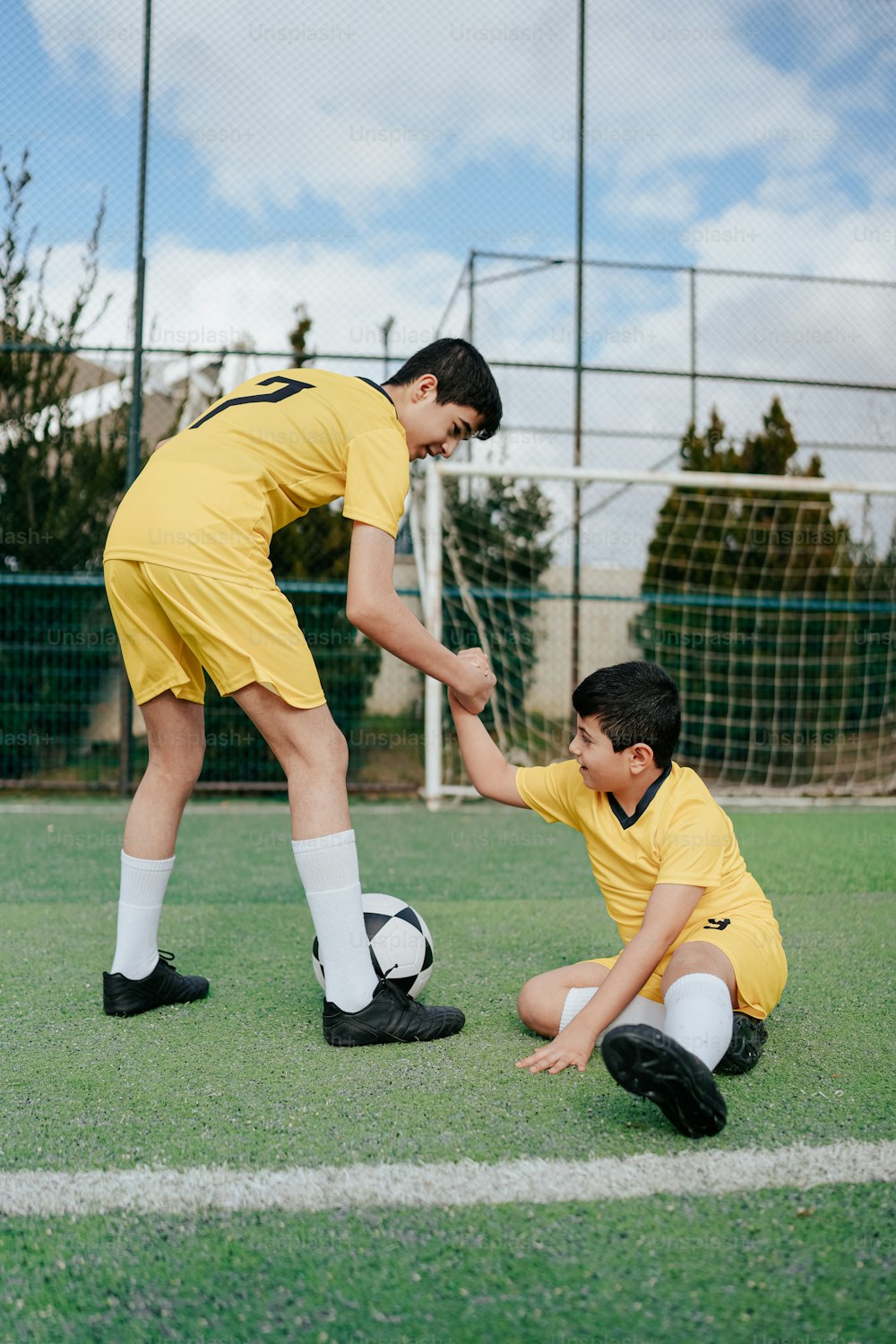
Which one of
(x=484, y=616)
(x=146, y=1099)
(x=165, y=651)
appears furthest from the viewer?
(x=484, y=616)

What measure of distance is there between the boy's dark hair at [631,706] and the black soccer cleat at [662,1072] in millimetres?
687

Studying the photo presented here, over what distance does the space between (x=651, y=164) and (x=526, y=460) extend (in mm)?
2576

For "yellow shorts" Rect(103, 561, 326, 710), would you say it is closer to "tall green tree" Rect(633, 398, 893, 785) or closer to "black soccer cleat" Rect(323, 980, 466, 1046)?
"black soccer cleat" Rect(323, 980, 466, 1046)

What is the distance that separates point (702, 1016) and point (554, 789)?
66 centimetres

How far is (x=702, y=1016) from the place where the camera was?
1714mm

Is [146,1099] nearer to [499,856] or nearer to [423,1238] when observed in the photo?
[423,1238]

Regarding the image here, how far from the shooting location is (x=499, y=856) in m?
4.73

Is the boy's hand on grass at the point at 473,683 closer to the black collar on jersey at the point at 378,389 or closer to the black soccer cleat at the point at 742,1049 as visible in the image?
the black collar on jersey at the point at 378,389

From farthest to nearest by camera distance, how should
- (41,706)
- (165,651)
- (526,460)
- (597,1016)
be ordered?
1. (526,460)
2. (41,706)
3. (165,651)
4. (597,1016)

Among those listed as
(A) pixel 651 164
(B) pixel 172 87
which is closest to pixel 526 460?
(A) pixel 651 164

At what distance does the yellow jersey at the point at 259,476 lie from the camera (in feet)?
6.73

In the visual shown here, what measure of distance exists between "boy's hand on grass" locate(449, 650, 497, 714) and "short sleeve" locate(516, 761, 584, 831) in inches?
7.6

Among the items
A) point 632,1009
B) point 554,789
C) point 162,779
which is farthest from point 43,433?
point 632,1009

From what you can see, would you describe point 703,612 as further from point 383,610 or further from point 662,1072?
point 662,1072
